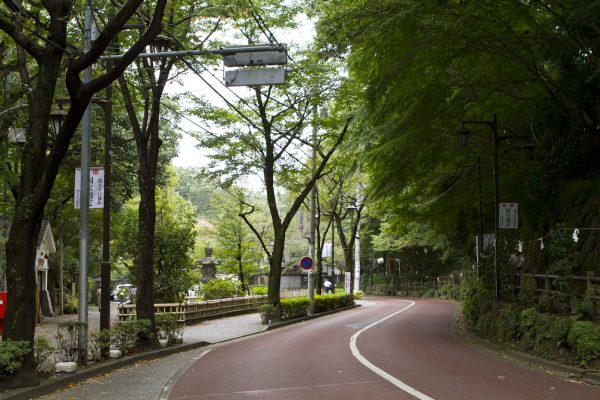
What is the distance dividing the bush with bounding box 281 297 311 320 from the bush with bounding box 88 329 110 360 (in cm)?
1511

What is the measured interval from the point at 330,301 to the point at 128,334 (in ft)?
75.8

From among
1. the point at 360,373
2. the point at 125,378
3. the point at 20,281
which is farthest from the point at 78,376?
the point at 360,373

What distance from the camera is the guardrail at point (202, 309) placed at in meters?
25.0

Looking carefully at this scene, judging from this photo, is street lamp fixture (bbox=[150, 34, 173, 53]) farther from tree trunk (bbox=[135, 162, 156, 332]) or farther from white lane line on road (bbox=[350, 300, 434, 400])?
white lane line on road (bbox=[350, 300, 434, 400])

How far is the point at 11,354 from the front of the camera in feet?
32.0

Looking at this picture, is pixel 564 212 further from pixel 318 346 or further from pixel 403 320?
pixel 403 320

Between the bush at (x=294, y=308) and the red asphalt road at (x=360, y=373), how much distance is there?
8364 millimetres

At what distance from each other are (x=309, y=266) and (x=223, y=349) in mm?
12578

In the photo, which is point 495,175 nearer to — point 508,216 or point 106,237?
point 508,216

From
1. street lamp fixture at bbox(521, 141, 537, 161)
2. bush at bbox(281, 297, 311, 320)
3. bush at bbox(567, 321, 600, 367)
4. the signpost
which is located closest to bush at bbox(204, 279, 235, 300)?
bush at bbox(281, 297, 311, 320)

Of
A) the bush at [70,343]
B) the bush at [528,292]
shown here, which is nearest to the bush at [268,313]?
the bush at [528,292]

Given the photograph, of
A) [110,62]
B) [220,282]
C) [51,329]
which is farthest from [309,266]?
[110,62]

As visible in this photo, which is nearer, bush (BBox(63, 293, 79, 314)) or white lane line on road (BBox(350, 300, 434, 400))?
white lane line on road (BBox(350, 300, 434, 400))

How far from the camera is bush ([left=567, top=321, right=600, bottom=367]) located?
1202 centimetres
